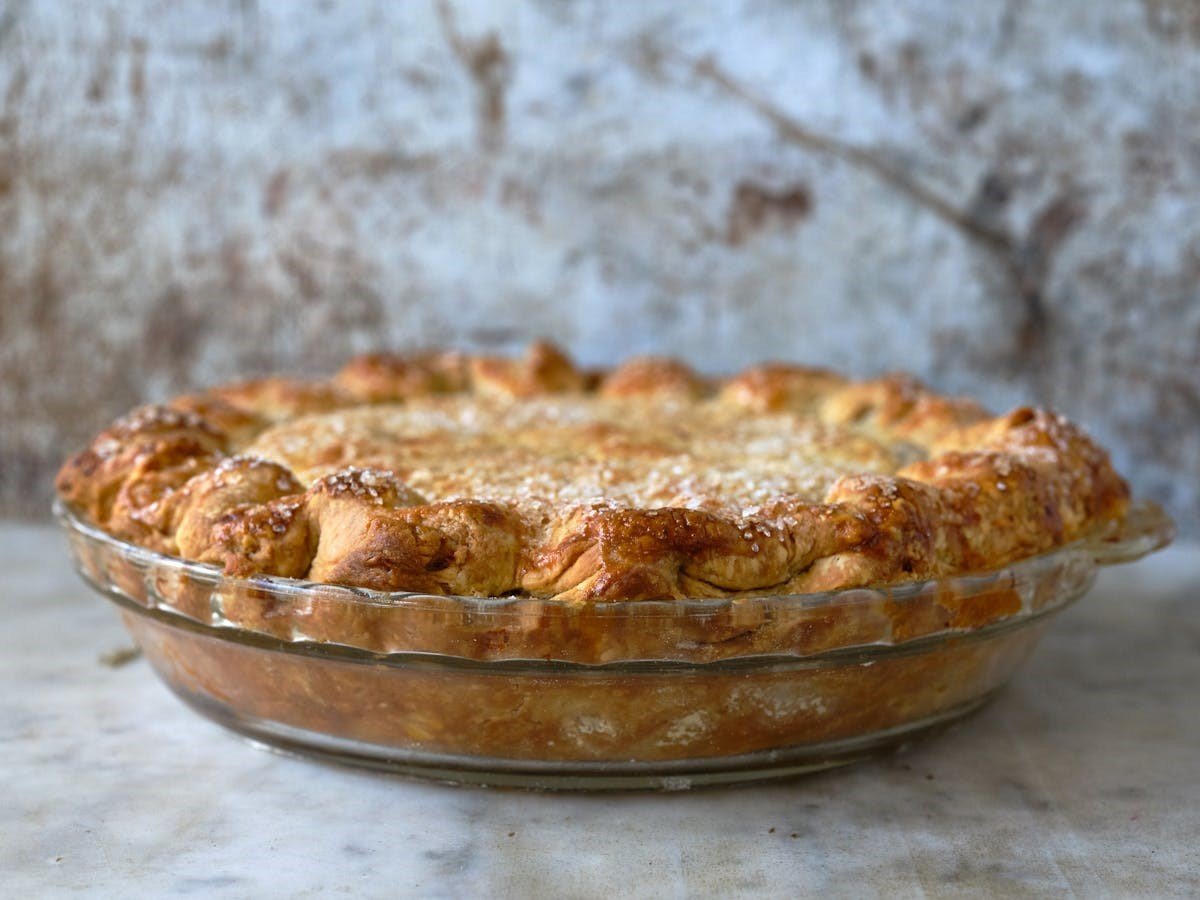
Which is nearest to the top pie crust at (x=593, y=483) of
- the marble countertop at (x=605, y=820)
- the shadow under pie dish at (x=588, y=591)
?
the shadow under pie dish at (x=588, y=591)

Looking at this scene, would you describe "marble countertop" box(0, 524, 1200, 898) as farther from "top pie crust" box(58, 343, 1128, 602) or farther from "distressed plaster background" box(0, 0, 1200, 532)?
"distressed plaster background" box(0, 0, 1200, 532)

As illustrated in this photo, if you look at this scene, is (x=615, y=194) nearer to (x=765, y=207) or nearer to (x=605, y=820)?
(x=765, y=207)

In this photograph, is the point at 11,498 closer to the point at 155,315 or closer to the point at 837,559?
the point at 155,315

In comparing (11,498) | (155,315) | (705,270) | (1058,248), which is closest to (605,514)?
(705,270)

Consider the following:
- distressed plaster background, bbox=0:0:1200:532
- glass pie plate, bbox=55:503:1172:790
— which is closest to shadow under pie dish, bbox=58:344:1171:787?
glass pie plate, bbox=55:503:1172:790

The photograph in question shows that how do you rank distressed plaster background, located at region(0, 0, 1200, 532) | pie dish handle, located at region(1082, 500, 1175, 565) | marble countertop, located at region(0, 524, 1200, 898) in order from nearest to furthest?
marble countertop, located at region(0, 524, 1200, 898), pie dish handle, located at region(1082, 500, 1175, 565), distressed plaster background, located at region(0, 0, 1200, 532)

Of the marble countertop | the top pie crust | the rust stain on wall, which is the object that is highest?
the rust stain on wall
